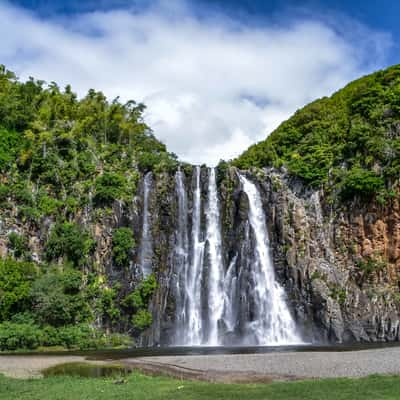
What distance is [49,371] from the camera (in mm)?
21906

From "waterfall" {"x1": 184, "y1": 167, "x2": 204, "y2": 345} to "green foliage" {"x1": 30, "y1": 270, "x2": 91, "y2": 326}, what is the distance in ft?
25.4

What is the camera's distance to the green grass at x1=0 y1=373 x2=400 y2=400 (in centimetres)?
1418

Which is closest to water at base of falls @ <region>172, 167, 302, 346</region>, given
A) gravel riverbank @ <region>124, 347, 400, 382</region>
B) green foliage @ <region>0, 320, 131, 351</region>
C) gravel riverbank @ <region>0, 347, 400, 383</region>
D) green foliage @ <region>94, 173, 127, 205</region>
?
green foliage @ <region>94, 173, 127, 205</region>

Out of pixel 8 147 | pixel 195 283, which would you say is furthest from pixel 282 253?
pixel 8 147

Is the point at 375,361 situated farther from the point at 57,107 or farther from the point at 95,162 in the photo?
the point at 57,107

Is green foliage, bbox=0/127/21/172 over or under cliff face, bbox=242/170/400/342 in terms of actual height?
over

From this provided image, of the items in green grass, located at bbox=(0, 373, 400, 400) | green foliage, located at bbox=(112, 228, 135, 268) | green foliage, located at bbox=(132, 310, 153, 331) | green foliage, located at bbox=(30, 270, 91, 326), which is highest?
green foliage, located at bbox=(112, 228, 135, 268)

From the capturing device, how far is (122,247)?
4225 centimetres

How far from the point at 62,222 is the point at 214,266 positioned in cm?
1390

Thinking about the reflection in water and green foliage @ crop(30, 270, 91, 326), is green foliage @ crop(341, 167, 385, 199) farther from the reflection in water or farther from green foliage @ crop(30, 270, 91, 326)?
the reflection in water

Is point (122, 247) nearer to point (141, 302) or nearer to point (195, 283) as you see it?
point (141, 302)

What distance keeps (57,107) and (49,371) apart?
42009mm

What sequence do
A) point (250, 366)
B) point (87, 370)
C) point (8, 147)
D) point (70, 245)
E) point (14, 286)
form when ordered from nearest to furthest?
point (250, 366) → point (87, 370) → point (14, 286) → point (70, 245) → point (8, 147)

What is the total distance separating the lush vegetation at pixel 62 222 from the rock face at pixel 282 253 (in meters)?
0.54
